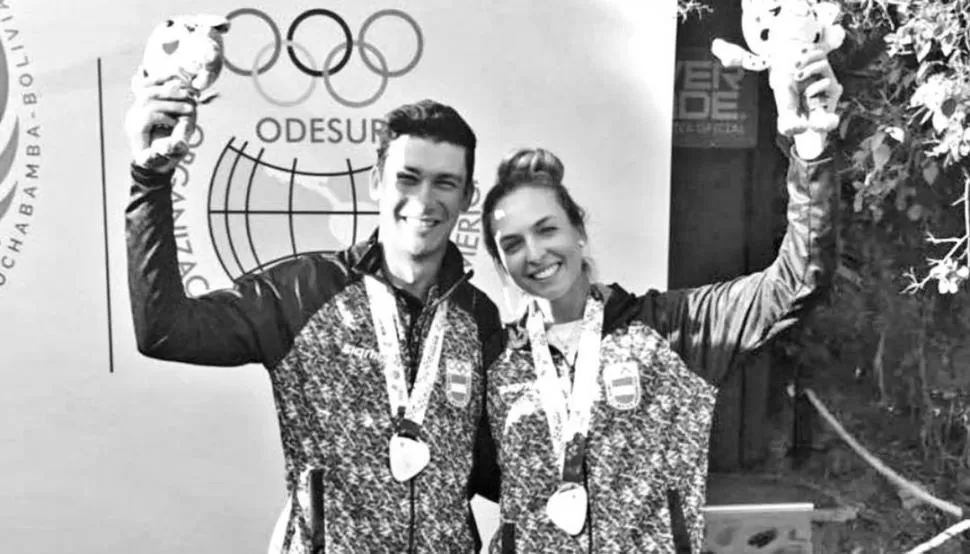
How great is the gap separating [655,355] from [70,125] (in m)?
2.09

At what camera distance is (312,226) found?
393 cm

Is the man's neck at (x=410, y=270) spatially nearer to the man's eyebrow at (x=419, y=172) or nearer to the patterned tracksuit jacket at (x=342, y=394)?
the patterned tracksuit jacket at (x=342, y=394)

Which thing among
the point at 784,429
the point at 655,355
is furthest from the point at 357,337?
the point at 784,429

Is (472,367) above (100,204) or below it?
below

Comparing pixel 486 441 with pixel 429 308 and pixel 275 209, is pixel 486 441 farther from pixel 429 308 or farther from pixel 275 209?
pixel 275 209

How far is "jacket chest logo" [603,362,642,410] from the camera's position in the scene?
2.51 meters

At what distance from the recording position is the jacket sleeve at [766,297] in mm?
2359

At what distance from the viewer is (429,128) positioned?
2.69 meters

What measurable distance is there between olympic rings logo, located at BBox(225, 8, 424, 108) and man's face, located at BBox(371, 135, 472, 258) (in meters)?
1.24

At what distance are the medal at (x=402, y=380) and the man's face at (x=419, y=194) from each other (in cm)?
11

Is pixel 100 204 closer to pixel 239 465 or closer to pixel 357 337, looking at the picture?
pixel 239 465

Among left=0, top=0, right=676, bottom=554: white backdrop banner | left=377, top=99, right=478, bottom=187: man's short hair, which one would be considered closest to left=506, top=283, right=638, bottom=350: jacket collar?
left=377, top=99, right=478, bottom=187: man's short hair

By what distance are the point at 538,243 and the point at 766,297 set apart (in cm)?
46

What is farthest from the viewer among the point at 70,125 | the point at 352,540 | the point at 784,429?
the point at 784,429
